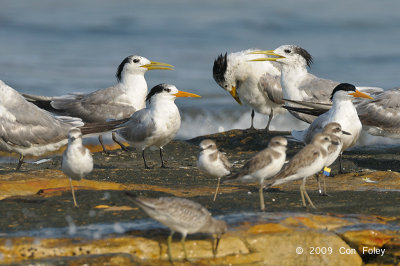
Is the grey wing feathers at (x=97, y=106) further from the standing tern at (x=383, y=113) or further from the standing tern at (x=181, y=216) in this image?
the standing tern at (x=181, y=216)

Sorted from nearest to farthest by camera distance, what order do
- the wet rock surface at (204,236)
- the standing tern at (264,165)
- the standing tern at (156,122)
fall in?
the wet rock surface at (204,236) < the standing tern at (264,165) < the standing tern at (156,122)

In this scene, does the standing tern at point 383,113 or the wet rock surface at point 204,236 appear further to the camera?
the standing tern at point 383,113

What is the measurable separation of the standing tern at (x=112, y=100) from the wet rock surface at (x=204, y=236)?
3.53 metres

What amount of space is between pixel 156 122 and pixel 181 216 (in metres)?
4.76

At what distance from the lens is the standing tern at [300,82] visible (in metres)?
11.2

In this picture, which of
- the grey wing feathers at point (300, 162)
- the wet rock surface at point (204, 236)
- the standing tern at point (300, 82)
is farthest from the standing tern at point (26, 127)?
the standing tern at point (300, 82)

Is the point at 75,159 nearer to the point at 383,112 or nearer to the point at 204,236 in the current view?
the point at 204,236

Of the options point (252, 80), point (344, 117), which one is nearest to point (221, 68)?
point (252, 80)

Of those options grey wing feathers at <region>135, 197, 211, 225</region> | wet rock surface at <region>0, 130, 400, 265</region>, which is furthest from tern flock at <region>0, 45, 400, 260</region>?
wet rock surface at <region>0, 130, 400, 265</region>

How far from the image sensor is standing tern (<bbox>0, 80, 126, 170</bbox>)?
8641 mm

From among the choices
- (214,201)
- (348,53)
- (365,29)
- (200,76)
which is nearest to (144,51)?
(200,76)

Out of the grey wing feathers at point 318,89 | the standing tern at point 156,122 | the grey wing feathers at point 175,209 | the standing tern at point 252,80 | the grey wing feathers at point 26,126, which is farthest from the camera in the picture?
the standing tern at point 252,80

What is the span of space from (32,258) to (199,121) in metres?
14.1

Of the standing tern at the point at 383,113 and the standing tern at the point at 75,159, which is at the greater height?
the standing tern at the point at 383,113
